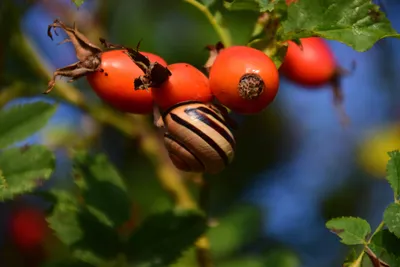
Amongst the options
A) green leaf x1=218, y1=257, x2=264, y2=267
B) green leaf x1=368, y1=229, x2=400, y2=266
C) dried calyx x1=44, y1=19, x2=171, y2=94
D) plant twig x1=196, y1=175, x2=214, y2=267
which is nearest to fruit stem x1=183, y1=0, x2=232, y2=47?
dried calyx x1=44, y1=19, x2=171, y2=94

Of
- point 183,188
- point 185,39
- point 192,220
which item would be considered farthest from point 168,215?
point 185,39

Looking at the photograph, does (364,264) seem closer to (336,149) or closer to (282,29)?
(282,29)

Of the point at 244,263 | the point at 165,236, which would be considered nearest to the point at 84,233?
the point at 165,236

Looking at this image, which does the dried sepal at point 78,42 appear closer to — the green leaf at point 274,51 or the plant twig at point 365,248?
the green leaf at point 274,51

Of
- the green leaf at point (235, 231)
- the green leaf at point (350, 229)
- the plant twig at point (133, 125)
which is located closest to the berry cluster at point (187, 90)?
the green leaf at point (350, 229)

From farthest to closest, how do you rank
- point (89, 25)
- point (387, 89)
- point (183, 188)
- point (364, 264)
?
point (387, 89), point (89, 25), point (183, 188), point (364, 264)

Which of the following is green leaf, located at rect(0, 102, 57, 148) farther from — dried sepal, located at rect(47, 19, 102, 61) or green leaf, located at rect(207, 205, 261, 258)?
green leaf, located at rect(207, 205, 261, 258)
